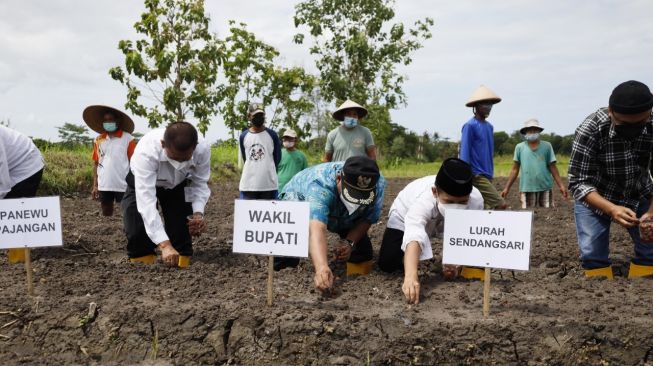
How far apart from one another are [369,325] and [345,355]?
19cm

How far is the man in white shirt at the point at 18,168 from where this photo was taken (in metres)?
4.57

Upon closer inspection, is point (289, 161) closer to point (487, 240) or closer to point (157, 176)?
point (157, 176)

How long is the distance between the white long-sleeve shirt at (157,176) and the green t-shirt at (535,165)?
4.61 meters

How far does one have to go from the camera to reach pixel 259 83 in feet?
42.2

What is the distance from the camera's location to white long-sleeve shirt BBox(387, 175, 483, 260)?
3.44 m

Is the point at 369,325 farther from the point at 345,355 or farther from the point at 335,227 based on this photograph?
the point at 335,227

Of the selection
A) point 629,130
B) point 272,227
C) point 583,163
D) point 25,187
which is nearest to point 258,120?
point 25,187

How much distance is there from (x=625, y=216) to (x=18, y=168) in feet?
Answer: 14.9

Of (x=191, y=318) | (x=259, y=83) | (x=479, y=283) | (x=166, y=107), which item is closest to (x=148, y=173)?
(x=191, y=318)

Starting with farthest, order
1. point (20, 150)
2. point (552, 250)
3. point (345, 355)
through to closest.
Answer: point (552, 250) → point (20, 150) → point (345, 355)

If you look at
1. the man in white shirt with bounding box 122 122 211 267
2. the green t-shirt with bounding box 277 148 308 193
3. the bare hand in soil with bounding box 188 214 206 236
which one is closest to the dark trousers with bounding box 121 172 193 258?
the man in white shirt with bounding box 122 122 211 267

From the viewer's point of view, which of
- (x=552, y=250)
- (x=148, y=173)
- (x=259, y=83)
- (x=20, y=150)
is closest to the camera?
(x=148, y=173)

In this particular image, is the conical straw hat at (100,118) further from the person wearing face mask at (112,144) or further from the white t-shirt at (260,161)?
the white t-shirt at (260,161)

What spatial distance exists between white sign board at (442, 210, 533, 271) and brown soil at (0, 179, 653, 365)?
0.30 meters
